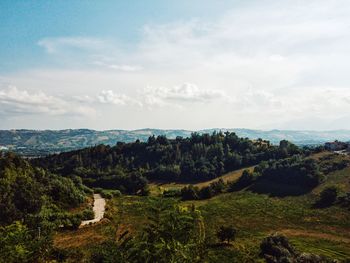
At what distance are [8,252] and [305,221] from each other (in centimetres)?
6382

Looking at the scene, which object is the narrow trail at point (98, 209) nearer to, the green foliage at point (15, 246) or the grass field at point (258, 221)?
the grass field at point (258, 221)

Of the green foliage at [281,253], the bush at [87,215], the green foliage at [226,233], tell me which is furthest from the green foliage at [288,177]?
the bush at [87,215]

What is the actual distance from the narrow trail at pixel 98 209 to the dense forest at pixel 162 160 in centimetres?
2005

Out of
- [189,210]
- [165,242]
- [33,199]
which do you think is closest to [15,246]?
[189,210]

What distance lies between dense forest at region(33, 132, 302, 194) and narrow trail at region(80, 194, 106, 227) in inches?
789

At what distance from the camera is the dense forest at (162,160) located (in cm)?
14283

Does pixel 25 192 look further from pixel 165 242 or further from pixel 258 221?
pixel 165 242

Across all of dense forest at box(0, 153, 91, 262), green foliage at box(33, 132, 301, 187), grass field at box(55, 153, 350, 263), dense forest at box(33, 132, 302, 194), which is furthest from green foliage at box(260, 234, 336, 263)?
green foliage at box(33, 132, 301, 187)

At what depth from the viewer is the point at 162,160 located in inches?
6772

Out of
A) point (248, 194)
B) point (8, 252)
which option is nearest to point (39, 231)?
point (8, 252)

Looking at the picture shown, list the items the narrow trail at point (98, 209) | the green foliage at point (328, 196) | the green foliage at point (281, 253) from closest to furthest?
the green foliage at point (281, 253) < the narrow trail at point (98, 209) < the green foliage at point (328, 196)

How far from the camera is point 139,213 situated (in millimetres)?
83375

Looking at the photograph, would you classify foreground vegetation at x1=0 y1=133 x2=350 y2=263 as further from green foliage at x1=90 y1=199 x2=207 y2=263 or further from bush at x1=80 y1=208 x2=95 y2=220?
bush at x1=80 y1=208 x2=95 y2=220

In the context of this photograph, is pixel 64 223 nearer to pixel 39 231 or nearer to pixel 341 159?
pixel 39 231
